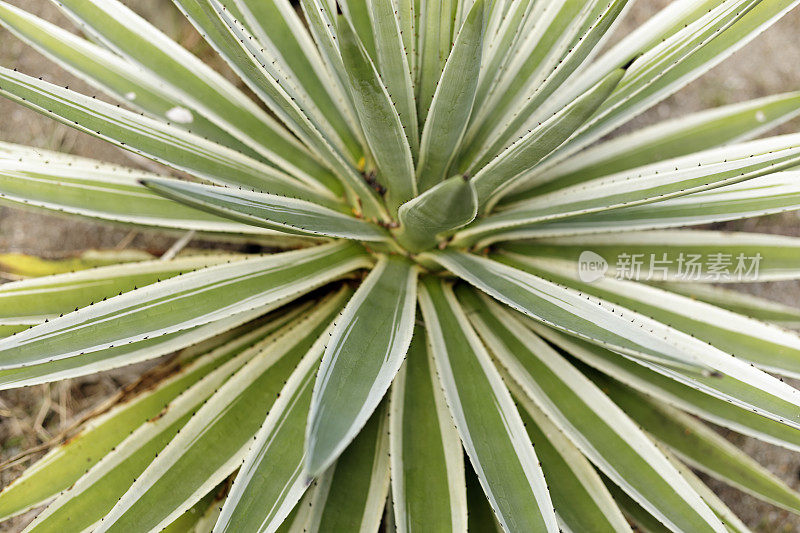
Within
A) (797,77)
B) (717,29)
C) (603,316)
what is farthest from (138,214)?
(797,77)

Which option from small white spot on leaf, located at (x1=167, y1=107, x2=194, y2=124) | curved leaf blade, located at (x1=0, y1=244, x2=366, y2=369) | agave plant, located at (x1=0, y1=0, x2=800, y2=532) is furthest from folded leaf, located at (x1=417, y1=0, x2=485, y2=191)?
small white spot on leaf, located at (x1=167, y1=107, x2=194, y2=124)

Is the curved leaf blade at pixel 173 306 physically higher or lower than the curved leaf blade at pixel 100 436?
higher

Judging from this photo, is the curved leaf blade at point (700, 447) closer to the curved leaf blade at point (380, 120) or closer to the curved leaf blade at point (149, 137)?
the curved leaf blade at point (380, 120)

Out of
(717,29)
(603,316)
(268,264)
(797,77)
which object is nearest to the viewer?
(603,316)

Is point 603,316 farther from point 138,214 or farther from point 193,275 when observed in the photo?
point 138,214

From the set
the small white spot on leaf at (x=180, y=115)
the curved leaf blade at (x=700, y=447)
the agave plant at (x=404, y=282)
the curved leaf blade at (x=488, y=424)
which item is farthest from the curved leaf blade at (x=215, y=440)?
the curved leaf blade at (x=700, y=447)

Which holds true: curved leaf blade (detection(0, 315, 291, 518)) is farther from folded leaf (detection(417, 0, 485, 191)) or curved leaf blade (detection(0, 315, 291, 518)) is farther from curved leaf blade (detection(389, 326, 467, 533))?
folded leaf (detection(417, 0, 485, 191))

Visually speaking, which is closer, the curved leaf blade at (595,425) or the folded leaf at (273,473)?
the folded leaf at (273,473)
